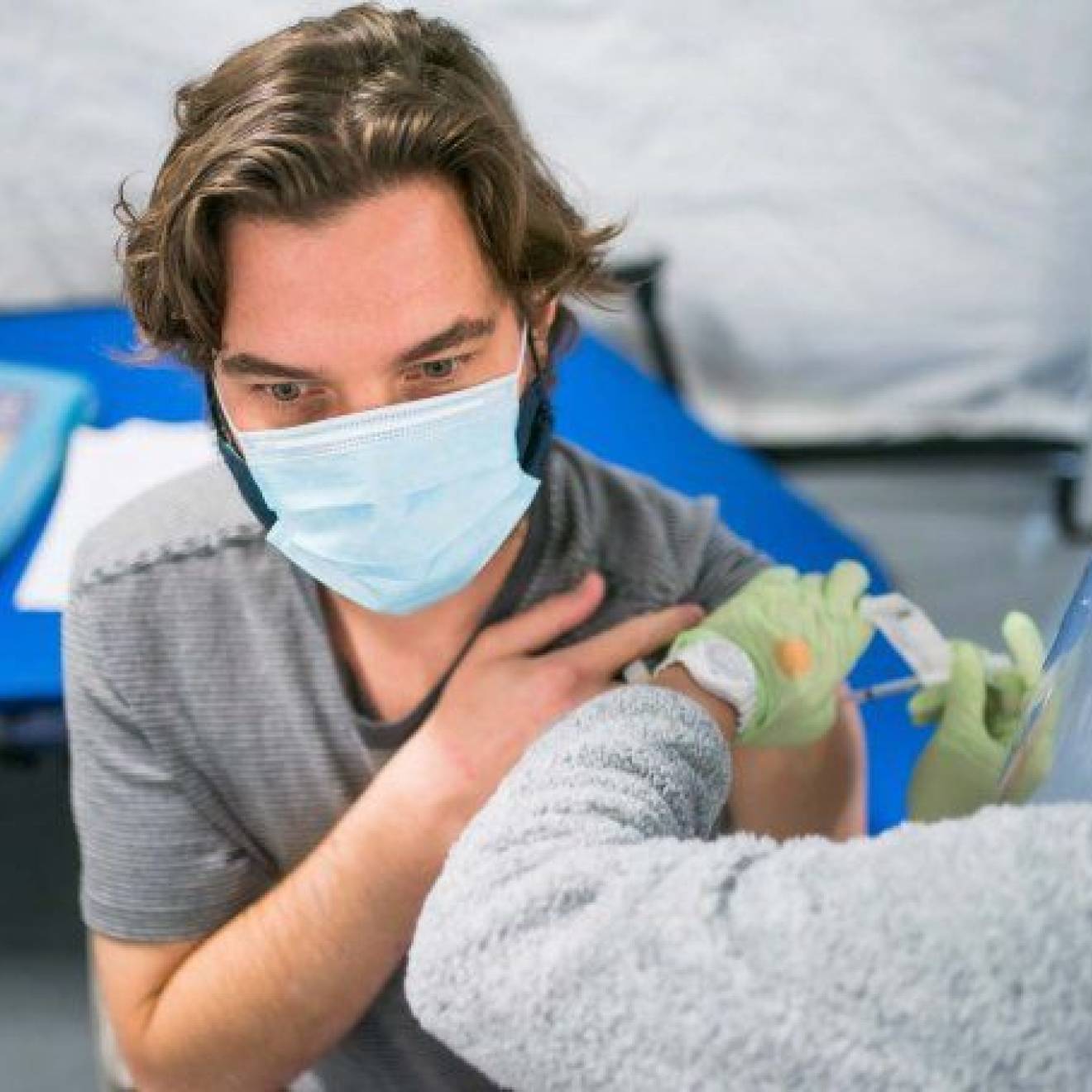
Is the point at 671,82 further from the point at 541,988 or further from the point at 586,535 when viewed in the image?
the point at 541,988

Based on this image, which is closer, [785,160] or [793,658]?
[793,658]

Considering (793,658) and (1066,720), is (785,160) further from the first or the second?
(1066,720)

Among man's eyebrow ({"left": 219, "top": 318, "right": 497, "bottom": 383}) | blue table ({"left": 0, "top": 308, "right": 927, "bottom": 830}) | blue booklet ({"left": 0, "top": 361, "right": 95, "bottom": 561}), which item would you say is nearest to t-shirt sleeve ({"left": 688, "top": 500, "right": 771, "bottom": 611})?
blue table ({"left": 0, "top": 308, "right": 927, "bottom": 830})

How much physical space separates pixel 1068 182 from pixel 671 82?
0.66 metres

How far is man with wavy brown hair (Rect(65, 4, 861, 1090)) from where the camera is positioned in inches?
33.3

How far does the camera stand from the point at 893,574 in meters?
2.10

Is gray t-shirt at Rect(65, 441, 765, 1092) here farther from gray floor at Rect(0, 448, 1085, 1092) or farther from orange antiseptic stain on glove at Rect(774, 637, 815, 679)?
gray floor at Rect(0, 448, 1085, 1092)

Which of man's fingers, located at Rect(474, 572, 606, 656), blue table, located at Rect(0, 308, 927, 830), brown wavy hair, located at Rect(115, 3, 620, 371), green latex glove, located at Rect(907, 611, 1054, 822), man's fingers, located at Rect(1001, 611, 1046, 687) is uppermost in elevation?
brown wavy hair, located at Rect(115, 3, 620, 371)

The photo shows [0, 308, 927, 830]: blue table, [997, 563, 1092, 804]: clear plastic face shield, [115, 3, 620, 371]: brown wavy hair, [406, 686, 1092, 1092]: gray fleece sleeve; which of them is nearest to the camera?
[406, 686, 1092, 1092]: gray fleece sleeve

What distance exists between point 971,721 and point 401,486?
0.45 meters

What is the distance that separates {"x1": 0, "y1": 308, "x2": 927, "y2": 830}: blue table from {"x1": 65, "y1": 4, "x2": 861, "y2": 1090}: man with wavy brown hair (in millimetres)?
334

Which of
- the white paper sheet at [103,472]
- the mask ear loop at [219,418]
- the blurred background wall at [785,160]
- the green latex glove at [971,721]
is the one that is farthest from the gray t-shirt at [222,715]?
the blurred background wall at [785,160]

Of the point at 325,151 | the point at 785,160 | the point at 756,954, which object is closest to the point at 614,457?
the point at 785,160

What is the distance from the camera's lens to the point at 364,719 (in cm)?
102
